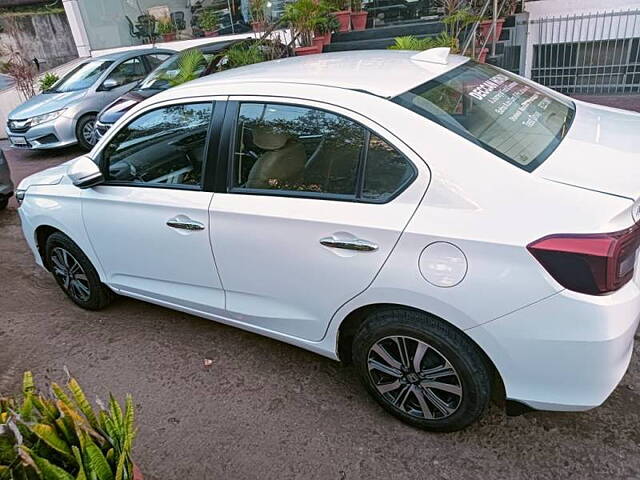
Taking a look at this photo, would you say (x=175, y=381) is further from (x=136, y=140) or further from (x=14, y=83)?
(x=14, y=83)

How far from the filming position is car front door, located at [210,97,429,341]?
6.93ft

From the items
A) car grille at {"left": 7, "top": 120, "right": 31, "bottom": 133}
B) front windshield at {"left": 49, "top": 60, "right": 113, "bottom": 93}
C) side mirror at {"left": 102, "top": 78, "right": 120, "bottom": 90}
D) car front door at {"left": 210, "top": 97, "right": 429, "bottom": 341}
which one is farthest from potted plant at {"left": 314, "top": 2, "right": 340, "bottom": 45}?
car front door at {"left": 210, "top": 97, "right": 429, "bottom": 341}

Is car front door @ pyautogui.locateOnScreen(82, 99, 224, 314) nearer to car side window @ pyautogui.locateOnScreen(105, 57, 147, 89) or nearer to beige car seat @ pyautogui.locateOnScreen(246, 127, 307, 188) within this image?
beige car seat @ pyautogui.locateOnScreen(246, 127, 307, 188)

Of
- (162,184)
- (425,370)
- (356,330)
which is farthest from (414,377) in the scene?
(162,184)

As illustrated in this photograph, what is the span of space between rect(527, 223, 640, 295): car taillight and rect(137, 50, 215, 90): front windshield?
20.9ft

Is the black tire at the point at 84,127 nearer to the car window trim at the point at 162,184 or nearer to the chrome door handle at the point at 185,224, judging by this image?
the car window trim at the point at 162,184

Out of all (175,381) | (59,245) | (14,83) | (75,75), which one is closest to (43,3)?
(14,83)

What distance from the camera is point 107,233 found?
315 cm

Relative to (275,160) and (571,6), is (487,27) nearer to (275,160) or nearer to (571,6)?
(571,6)

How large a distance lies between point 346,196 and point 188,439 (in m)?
1.49

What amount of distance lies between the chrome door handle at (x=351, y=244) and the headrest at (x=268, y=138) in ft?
2.08

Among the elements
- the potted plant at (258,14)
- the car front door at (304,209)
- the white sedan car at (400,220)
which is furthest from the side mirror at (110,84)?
the car front door at (304,209)

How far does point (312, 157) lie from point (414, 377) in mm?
1158

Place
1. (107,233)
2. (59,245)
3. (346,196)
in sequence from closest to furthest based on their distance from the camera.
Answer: (346,196), (107,233), (59,245)
